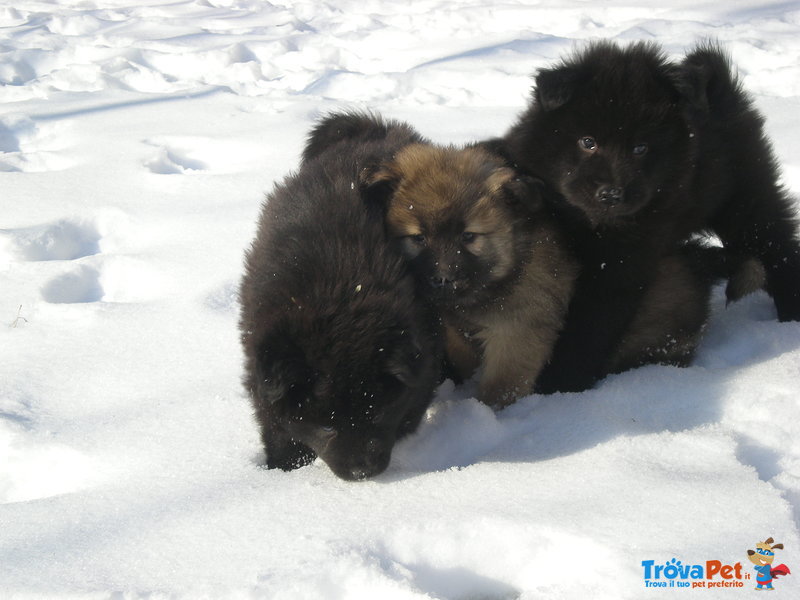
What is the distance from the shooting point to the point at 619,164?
2803 millimetres

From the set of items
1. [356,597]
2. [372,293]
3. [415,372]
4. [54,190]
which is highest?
[372,293]

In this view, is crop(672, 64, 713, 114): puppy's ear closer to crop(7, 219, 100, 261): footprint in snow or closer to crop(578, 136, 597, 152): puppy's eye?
crop(578, 136, 597, 152): puppy's eye

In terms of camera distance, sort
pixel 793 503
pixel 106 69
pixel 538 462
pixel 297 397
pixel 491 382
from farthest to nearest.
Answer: pixel 106 69 < pixel 491 382 < pixel 538 462 < pixel 297 397 < pixel 793 503

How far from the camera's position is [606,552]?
186 centimetres

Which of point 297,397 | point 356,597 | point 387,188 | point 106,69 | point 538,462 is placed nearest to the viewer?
point 356,597

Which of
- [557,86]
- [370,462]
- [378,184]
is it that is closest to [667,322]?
[557,86]

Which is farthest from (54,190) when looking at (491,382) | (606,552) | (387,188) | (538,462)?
(606,552)

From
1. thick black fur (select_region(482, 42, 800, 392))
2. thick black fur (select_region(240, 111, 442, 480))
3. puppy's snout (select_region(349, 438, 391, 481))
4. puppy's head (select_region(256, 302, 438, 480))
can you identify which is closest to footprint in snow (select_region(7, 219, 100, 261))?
thick black fur (select_region(240, 111, 442, 480))

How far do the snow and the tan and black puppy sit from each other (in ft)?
0.70

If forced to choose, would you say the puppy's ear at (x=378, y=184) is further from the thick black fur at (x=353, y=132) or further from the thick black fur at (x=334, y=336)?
the thick black fur at (x=353, y=132)

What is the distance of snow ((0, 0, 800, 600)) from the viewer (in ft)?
6.26

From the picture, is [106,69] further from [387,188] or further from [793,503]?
[793,503]

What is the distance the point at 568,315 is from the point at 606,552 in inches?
52.2

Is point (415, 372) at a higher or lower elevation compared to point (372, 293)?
lower
